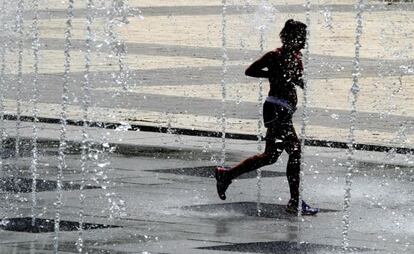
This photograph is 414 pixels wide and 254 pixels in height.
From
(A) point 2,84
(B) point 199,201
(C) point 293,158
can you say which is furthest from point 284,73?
(A) point 2,84

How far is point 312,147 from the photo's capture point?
1386 cm

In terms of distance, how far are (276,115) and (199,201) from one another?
0.89 m

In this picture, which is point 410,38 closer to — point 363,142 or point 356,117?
point 356,117

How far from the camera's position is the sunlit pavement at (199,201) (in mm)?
9188

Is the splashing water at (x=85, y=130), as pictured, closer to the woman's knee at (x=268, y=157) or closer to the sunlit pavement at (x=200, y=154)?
the sunlit pavement at (x=200, y=154)

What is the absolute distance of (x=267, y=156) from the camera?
10.7 meters

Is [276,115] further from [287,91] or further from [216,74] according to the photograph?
[216,74]

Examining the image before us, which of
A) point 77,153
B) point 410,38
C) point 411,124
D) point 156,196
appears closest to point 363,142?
point 411,124

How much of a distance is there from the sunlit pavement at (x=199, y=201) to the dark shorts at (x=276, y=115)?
23.8 inches

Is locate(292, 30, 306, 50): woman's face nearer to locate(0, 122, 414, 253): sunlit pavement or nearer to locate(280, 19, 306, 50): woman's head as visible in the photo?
locate(280, 19, 306, 50): woman's head

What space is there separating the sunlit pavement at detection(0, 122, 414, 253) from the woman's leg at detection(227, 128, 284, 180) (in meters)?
0.25

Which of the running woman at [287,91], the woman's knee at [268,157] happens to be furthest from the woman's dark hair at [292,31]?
the woman's knee at [268,157]

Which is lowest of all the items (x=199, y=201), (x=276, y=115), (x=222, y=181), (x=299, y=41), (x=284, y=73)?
(x=199, y=201)

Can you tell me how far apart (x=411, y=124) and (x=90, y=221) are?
20.2 ft
